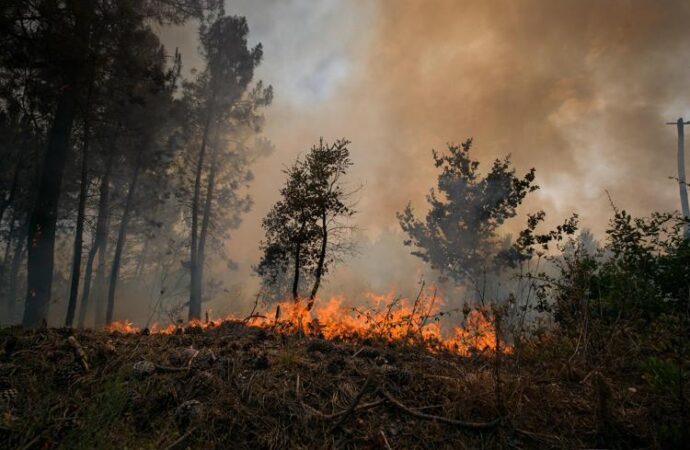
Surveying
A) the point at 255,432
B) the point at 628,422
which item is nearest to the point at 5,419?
the point at 255,432

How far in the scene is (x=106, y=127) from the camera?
1711cm

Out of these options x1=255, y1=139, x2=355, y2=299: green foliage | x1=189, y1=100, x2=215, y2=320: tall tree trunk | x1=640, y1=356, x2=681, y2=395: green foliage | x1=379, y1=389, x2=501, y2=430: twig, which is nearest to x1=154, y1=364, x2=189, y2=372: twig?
x1=379, y1=389, x2=501, y2=430: twig

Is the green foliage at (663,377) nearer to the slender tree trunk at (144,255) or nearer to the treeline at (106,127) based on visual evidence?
the treeline at (106,127)

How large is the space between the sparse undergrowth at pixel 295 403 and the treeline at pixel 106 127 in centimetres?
303

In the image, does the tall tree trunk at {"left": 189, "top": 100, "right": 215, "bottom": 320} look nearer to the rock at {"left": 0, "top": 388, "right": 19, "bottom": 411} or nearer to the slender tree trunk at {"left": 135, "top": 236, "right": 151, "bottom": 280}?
the rock at {"left": 0, "top": 388, "right": 19, "bottom": 411}

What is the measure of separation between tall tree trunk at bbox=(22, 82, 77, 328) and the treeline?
0.04 metres

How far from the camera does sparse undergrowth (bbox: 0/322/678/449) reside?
91.4 inches

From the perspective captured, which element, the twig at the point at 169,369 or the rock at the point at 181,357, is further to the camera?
the rock at the point at 181,357

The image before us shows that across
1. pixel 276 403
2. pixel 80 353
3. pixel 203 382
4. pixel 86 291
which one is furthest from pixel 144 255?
pixel 276 403

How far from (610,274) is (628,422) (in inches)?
185

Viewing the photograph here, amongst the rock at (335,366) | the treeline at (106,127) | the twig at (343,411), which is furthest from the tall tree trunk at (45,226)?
the twig at (343,411)

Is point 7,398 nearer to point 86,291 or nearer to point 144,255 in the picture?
point 86,291

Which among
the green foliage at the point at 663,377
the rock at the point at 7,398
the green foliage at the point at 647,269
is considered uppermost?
the green foliage at the point at 647,269

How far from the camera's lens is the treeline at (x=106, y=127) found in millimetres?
11242
